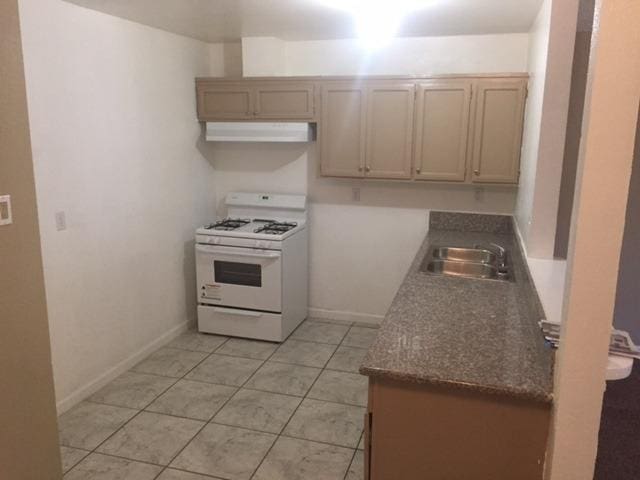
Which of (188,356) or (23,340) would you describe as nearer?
(23,340)

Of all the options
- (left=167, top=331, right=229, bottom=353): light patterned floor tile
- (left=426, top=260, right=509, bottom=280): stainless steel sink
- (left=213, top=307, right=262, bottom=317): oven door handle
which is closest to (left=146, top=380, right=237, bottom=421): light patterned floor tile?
(left=167, top=331, right=229, bottom=353): light patterned floor tile

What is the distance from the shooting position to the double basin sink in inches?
129

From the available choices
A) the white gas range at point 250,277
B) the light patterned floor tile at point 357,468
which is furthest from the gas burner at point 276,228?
the light patterned floor tile at point 357,468

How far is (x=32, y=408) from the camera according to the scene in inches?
85.2

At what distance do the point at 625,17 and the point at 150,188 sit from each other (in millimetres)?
3255

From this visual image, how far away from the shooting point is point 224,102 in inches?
163

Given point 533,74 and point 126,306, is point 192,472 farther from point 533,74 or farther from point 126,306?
point 533,74

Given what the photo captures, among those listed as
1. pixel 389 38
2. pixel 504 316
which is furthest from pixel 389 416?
pixel 389 38

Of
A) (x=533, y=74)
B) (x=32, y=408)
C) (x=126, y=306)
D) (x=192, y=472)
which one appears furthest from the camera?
(x=126, y=306)

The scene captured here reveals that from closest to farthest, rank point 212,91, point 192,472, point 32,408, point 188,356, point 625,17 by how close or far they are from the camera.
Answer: point 625,17 < point 32,408 < point 192,472 < point 188,356 < point 212,91

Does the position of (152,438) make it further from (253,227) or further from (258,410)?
(253,227)

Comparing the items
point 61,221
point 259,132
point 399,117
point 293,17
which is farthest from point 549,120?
point 61,221

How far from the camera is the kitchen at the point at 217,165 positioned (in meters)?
2.86

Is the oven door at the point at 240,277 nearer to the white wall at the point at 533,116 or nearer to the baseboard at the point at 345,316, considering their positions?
the baseboard at the point at 345,316
